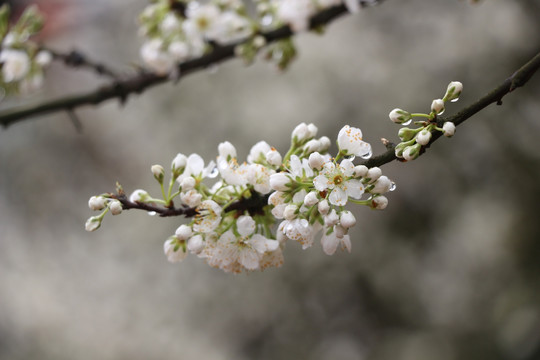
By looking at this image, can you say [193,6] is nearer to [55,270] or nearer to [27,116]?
[27,116]

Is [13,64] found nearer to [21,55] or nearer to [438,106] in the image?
[21,55]

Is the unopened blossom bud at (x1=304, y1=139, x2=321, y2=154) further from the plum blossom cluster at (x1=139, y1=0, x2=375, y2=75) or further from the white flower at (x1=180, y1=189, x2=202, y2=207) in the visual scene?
the plum blossom cluster at (x1=139, y1=0, x2=375, y2=75)

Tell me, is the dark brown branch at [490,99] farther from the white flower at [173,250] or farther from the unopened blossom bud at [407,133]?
the white flower at [173,250]

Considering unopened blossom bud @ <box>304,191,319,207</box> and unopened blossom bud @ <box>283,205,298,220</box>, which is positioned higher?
unopened blossom bud @ <box>304,191,319,207</box>

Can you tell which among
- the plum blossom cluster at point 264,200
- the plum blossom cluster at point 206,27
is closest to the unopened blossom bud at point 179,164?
the plum blossom cluster at point 264,200

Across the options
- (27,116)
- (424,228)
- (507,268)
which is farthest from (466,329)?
(27,116)

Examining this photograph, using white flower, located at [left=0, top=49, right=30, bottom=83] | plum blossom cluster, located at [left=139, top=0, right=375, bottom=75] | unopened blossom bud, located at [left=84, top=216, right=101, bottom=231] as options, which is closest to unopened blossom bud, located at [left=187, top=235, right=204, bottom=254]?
unopened blossom bud, located at [left=84, top=216, right=101, bottom=231]
